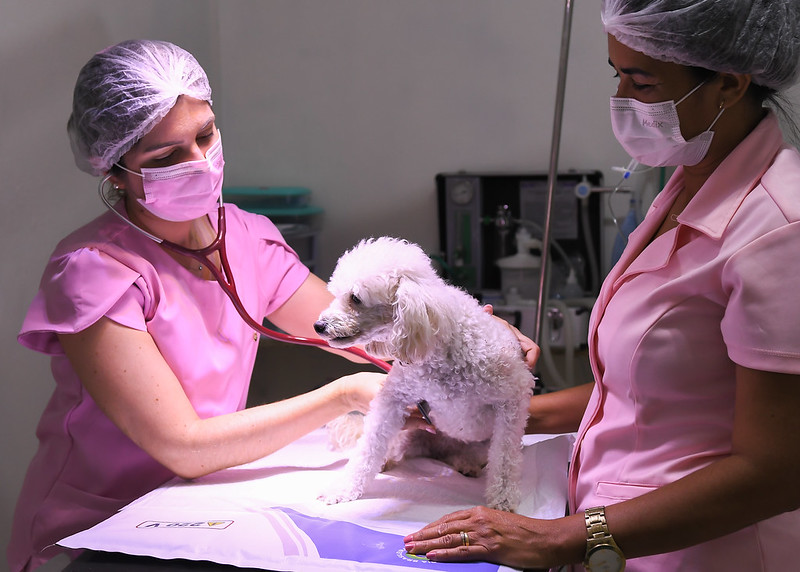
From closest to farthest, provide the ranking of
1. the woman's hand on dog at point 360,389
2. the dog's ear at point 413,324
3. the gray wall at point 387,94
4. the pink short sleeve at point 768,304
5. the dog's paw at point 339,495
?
the pink short sleeve at point 768,304 → the dog's ear at point 413,324 → the dog's paw at point 339,495 → the woman's hand on dog at point 360,389 → the gray wall at point 387,94

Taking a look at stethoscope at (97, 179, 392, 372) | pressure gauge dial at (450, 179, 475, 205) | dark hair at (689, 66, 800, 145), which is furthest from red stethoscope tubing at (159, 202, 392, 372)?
pressure gauge dial at (450, 179, 475, 205)

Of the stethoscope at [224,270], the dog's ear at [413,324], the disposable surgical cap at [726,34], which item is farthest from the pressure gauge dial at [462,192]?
the disposable surgical cap at [726,34]

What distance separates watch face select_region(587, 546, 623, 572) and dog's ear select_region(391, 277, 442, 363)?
35cm

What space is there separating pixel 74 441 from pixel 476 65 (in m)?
1.78

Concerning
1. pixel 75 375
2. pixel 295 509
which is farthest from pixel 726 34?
pixel 75 375

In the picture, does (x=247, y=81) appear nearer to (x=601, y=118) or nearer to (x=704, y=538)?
(x=601, y=118)

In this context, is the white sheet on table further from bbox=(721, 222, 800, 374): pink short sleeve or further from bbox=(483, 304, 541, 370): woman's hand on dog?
bbox=(721, 222, 800, 374): pink short sleeve

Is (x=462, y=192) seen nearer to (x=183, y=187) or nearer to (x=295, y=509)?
(x=183, y=187)

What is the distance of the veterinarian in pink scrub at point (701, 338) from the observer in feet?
2.59

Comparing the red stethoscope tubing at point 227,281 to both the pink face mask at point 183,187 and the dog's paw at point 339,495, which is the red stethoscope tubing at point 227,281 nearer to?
the pink face mask at point 183,187

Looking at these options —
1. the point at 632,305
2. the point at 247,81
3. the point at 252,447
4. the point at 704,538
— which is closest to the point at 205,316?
the point at 252,447

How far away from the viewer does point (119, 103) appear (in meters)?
1.26

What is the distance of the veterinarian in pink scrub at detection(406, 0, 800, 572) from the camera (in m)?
0.79

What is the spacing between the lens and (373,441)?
1.16 meters
